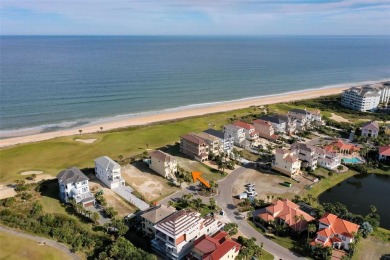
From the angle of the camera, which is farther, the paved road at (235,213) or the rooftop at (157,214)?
the rooftop at (157,214)

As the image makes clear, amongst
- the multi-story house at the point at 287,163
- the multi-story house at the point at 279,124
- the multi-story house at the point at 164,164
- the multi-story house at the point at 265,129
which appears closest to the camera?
the multi-story house at the point at 164,164

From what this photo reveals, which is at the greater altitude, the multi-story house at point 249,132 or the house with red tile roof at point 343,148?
the multi-story house at point 249,132

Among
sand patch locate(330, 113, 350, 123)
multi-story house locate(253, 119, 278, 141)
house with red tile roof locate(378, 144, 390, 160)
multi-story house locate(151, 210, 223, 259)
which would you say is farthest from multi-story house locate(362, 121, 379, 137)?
multi-story house locate(151, 210, 223, 259)

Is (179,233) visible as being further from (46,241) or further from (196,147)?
(196,147)

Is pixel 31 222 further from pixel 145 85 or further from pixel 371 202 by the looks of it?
pixel 145 85

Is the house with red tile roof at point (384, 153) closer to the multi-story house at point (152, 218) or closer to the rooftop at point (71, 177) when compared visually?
the multi-story house at point (152, 218)

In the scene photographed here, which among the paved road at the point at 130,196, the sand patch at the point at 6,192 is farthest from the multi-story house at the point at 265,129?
the sand patch at the point at 6,192

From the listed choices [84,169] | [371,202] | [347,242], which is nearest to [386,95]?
[371,202]
